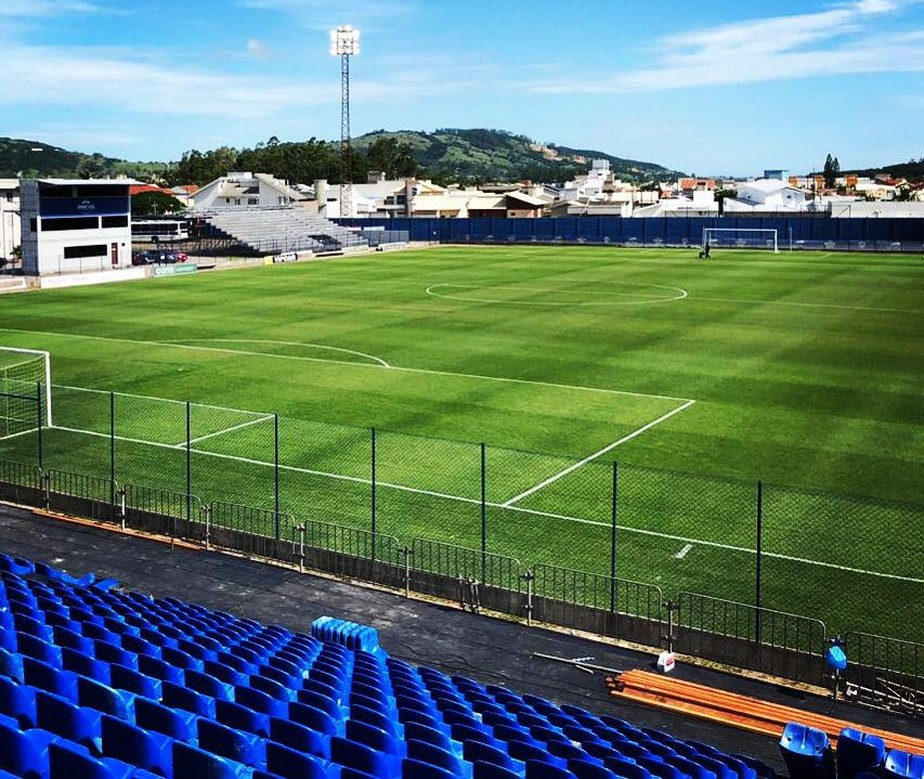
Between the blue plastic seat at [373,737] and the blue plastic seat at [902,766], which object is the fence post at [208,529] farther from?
the blue plastic seat at [902,766]

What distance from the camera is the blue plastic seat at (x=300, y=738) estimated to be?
8.84m

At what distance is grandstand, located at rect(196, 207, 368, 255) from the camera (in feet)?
348

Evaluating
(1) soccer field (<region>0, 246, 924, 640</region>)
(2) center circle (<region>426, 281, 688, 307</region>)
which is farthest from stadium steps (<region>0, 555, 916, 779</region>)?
(2) center circle (<region>426, 281, 688, 307</region>)

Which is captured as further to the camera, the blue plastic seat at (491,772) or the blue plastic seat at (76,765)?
the blue plastic seat at (491,772)

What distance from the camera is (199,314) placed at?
58.2 meters

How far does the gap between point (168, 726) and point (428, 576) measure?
10.6 m

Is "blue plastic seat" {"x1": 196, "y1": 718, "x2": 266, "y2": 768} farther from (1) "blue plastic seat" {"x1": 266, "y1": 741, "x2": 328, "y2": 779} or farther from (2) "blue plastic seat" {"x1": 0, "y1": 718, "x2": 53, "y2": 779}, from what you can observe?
(2) "blue plastic seat" {"x1": 0, "y1": 718, "x2": 53, "y2": 779}

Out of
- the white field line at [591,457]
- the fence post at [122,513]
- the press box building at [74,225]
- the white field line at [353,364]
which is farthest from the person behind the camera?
the press box building at [74,225]

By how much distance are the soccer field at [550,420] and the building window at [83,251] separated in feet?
37.1

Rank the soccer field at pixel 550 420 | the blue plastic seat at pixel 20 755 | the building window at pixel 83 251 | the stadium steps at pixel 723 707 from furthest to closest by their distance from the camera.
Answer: the building window at pixel 83 251 → the soccer field at pixel 550 420 → the stadium steps at pixel 723 707 → the blue plastic seat at pixel 20 755

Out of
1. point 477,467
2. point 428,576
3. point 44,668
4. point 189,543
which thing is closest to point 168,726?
point 44,668

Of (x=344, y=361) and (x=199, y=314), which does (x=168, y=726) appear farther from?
(x=199, y=314)

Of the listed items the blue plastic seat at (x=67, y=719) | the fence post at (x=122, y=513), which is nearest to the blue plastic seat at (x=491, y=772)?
the blue plastic seat at (x=67, y=719)

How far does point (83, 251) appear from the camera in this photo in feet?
258
